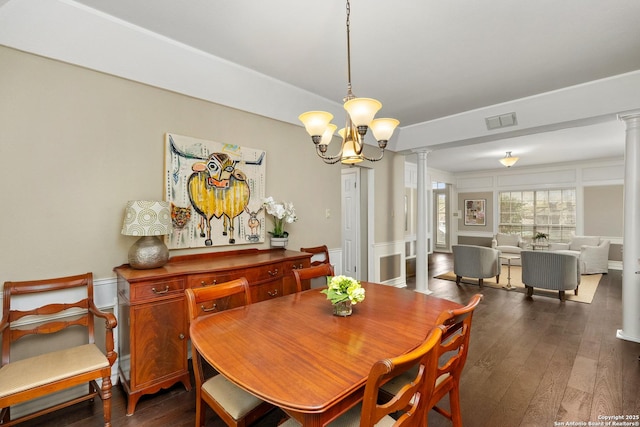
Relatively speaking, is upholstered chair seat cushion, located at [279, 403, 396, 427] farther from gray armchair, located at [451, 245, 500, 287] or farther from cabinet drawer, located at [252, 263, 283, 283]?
gray armchair, located at [451, 245, 500, 287]

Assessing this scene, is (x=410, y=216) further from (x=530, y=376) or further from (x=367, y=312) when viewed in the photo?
(x=367, y=312)

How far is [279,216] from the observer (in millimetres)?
3137

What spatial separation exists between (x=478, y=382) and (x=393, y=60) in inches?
108

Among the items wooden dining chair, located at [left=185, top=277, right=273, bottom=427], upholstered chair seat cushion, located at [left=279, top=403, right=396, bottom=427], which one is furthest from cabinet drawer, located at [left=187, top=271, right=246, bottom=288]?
upholstered chair seat cushion, located at [left=279, top=403, right=396, bottom=427]

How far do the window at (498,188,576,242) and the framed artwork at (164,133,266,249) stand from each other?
7780 millimetres

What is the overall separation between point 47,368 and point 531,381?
10.6 ft

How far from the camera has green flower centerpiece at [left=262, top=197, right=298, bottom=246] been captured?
3133mm

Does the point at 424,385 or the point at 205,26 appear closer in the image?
the point at 424,385

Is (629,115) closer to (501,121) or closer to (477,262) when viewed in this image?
(501,121)

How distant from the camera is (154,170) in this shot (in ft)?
8.17

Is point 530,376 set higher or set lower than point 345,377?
lower

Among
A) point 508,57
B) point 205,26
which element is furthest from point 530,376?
point 205,26

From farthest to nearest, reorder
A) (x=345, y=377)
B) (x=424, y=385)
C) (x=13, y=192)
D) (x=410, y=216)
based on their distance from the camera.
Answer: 1. (x=410, y=216)
2. (x=13, y=192)
3. (x=424, y=385)
4. (x=345, y=377)

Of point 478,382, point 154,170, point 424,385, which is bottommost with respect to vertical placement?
point 478,382
